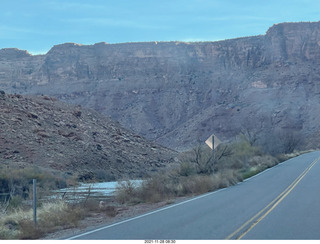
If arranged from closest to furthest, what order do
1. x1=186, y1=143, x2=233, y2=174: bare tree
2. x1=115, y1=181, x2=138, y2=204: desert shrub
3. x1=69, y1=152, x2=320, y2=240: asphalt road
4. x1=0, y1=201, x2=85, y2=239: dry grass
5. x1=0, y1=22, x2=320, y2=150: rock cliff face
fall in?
x1=69, y1=152, x2=320, y2=240: asphalt road
x1=0, y1=201, x2=85, y2=239: dry grass
x1=115, y1=181, x2=138, y2=204: desert shrub
x1=186, y1=143, x2=233, y2=174: bare tree
x1=0, y1=22, x2=320, y2=150: rock cliff face

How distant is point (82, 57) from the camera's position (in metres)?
114

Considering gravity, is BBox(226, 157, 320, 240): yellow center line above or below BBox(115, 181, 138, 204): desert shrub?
above

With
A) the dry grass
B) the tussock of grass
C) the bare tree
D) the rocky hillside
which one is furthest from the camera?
the rocky hillside

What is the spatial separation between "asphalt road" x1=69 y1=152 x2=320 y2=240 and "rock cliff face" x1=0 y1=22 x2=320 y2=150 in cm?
6566

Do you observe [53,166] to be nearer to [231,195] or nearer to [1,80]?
[231,195]

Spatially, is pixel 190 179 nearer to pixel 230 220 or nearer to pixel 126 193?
pixel 126 193

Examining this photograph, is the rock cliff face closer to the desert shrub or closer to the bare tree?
the bare tree

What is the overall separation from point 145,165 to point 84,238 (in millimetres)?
35346

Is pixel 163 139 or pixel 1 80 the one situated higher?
pixel 1 80

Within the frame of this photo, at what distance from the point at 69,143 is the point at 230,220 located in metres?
31.3

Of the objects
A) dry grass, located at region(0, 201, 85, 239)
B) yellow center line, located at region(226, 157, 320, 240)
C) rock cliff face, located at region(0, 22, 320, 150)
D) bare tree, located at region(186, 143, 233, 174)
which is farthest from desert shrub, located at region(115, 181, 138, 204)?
rock cliff face, located at region(0, 22, 320, 150)

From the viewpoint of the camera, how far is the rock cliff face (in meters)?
90.0

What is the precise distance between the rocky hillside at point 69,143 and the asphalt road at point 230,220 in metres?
19.1

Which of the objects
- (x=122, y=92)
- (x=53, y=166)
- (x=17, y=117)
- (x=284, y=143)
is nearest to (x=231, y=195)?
(x=53, y=166)
